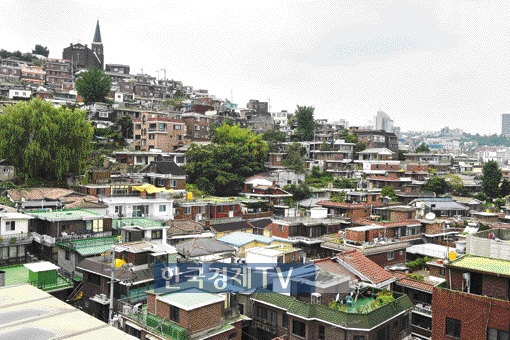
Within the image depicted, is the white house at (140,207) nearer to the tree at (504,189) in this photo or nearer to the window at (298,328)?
the window at (298,328)

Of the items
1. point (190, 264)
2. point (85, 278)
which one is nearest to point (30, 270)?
point (85, 278)

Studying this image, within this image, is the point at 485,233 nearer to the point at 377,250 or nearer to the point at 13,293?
the point at 377,250

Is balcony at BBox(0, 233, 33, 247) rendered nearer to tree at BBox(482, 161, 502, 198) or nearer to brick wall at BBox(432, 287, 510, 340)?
brick wall at BBox(432, 287, 510, 340)

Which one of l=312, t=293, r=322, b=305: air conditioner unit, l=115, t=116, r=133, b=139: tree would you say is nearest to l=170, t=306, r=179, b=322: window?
l=312, t=293, r=322, b=305: air conditioner unit

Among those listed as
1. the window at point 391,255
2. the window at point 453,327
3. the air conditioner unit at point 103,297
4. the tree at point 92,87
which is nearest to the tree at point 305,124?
the tree at point 92,87

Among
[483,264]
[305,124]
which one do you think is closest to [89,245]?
[483,264]

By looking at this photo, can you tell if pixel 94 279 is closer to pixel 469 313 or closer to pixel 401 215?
pixel 469 313
